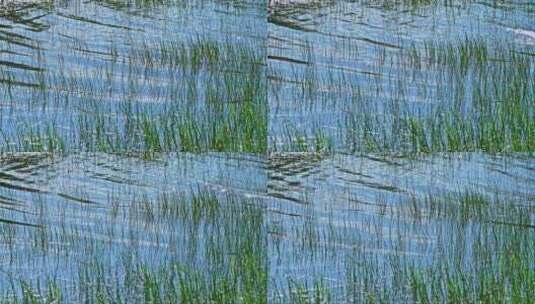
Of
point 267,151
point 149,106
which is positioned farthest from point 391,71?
point 149,106

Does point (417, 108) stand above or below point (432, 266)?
above

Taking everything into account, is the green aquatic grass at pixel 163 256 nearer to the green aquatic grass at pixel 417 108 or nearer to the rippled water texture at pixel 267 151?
the rippled water texture at pixel 267 151

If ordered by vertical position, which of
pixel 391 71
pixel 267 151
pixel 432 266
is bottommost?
pixel 432 266

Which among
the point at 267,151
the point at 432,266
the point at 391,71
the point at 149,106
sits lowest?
the point at 432,266

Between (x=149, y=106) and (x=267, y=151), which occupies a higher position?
(x=149, y=106)

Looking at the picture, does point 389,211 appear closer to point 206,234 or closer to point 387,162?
point 387,162

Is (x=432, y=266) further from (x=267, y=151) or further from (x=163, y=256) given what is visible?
(x=163, y=256)

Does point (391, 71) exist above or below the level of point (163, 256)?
above

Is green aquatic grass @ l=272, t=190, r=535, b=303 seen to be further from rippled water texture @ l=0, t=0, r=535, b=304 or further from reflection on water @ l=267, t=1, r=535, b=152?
reflection on water @ l=267, t=1, r=535, b=152

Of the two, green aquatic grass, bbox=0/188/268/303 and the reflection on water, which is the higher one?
the reflection on water

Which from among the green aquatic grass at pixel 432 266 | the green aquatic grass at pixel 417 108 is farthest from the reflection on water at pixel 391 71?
the green aquatic grass at pixel 432 266

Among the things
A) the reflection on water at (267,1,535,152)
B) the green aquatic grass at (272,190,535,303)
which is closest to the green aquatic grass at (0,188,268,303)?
the green aquatic grass at (272,190,535,303)

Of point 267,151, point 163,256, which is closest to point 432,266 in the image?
point 267,151

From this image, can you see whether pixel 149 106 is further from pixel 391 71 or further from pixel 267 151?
pixel 391 71
